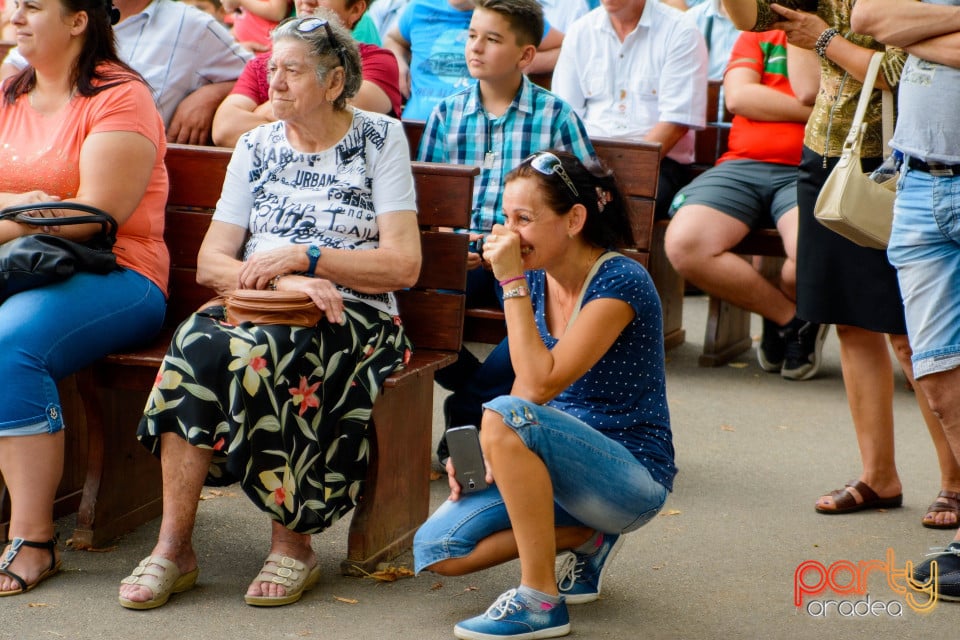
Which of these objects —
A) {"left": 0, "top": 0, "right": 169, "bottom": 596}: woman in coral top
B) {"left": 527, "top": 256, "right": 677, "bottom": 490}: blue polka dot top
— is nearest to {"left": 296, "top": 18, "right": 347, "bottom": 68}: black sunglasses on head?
{"left": 0, "top": 0, "right": 169, "bottom": 596}: woman in coral top

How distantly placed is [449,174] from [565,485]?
1.23 meters

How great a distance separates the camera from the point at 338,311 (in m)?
3.44

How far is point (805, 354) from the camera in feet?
19.6

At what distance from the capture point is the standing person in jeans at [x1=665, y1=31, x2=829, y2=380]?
18.7ft

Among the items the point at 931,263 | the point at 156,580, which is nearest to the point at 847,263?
the point at 931,263

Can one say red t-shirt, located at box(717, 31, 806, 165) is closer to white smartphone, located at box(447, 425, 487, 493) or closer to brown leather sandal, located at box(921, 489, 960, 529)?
brown leather sandal, located at box(921, 489, 960, 529)

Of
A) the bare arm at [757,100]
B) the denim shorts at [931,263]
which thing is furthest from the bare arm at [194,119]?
the denim shorts at [931,263]

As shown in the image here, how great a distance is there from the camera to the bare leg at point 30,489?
3393mm

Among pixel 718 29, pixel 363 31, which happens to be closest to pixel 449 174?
pixel 363 31

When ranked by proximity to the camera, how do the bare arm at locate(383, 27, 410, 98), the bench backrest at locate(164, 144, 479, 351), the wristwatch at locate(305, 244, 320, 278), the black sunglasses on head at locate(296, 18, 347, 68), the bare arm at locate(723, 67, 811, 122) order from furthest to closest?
the bare arm at locate(383, 27, 410, 98) → the bare arm at locate(723, 67, 811, 122) → the bench backrest at locate(164, 144, 479, 351) → the black sunglasses on head at locate(296, 18, 347, 68) → the wristwatch at locate(305, 244, 320, 278)

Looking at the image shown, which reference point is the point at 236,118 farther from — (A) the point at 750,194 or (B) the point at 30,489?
(A) the point at 750,194

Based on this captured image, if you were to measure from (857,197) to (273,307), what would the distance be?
163 centimetres

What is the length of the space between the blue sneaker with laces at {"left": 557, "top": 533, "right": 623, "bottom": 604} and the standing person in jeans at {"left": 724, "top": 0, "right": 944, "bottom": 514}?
1.07 metres

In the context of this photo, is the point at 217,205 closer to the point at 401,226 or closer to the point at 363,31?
the point at 401,226
